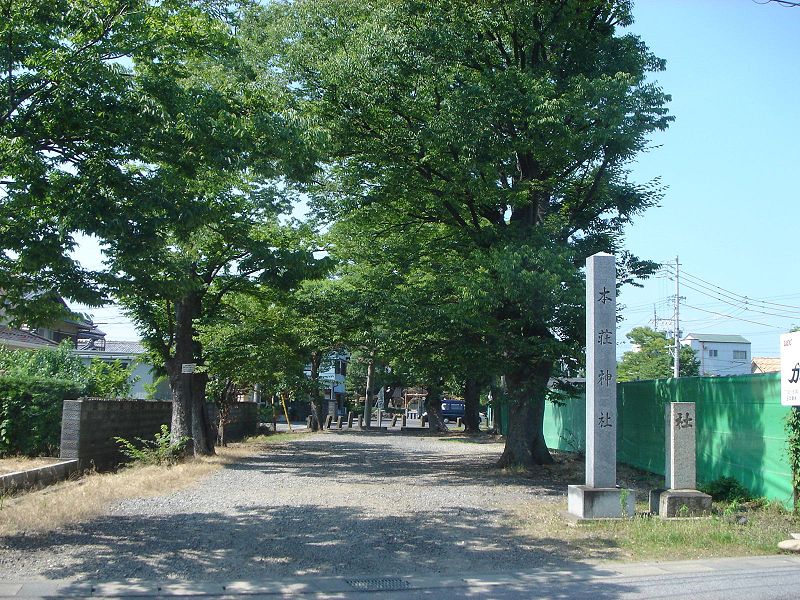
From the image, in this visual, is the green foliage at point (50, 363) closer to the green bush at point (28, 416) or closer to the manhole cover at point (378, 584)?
the green bush at point (28, 416)

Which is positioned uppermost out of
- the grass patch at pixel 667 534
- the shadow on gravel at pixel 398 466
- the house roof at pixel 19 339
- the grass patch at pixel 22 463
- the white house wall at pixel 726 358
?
the white house wall at pixel 726 358

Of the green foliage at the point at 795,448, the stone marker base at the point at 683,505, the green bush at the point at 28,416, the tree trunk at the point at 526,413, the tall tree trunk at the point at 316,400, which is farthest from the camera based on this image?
the tall tree trunk at the point at 316,400

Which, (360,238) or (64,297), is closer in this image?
(64,297)

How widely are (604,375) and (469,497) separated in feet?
11.1

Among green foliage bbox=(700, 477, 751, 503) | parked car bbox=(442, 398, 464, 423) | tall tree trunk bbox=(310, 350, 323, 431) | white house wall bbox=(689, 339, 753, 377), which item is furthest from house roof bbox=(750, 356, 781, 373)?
green foliage bbox=(700, 477, 751, 503)

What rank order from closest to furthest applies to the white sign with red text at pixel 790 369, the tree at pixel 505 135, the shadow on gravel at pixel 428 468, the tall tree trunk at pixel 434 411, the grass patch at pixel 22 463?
the white sign with red text at pixel 790 369
the grass patch at pixel 22 463
the tree at pixel 505 135
the shadow on gravel at pixel 428 468
the tall tree trunk at pixel 434 411

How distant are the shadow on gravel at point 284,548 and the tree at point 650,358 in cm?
4203

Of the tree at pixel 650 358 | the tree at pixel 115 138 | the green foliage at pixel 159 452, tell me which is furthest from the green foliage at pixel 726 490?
the tree at pixel 650 358

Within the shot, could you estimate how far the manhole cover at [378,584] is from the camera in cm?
722

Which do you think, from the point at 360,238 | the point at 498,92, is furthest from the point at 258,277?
the point at 498,92

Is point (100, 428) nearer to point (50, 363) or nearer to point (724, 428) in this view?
point (50, 363)

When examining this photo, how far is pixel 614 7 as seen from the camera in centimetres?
1653

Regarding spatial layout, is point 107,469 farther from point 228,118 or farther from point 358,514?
point 228,118

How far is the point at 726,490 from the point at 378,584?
8.02 meters
